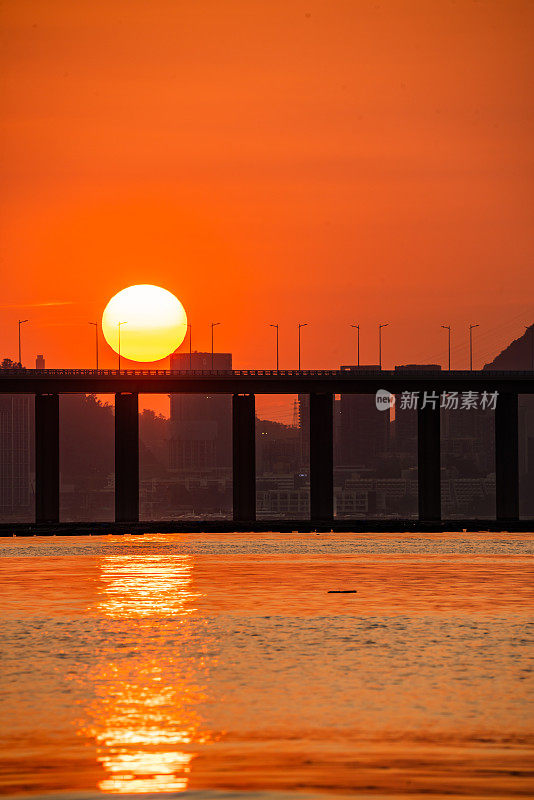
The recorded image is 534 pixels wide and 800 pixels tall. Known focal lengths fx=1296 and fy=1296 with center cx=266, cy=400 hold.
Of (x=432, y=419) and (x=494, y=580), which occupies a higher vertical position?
(x=432, y=419)

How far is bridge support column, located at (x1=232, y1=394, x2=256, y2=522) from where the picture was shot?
410 ft

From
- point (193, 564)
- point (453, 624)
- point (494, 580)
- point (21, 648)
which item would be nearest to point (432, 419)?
point (193, 564)

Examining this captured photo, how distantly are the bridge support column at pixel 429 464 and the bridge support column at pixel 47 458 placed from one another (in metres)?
35.4

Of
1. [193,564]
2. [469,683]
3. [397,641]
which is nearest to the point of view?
[469,683]

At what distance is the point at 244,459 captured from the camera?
413ft

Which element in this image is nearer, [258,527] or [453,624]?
[453,624]

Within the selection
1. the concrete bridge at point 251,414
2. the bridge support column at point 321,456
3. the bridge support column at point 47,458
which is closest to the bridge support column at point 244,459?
the concrete bridge at point 251,414

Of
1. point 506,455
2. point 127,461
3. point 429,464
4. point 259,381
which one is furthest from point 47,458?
point 506,455

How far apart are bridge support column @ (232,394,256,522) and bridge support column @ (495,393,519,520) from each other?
23.9 m

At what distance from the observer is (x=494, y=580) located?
207ft

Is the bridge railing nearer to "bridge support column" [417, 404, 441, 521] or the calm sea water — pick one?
"bridge support column" [417, 404, 441, 521]

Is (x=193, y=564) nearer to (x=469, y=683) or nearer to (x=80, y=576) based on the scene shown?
(x=80, y=576)

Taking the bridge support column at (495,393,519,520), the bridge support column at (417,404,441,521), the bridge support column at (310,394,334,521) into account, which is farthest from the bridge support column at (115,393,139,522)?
the bridge support column at (495,393,519,520)

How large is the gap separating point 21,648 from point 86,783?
18.5 m
